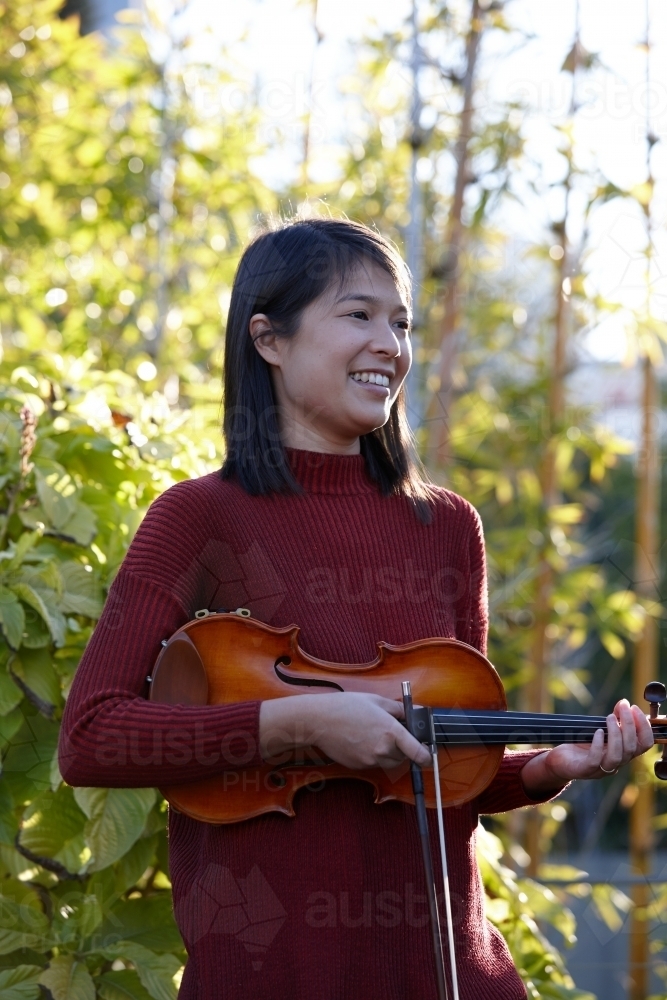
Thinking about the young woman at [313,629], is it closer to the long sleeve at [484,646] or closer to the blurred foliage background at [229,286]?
the long sleeve at [484,646]

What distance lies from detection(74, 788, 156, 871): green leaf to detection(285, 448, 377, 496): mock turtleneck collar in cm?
54

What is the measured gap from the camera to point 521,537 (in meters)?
3.38

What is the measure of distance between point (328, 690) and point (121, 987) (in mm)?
694

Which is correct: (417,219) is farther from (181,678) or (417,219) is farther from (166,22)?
(181,678)

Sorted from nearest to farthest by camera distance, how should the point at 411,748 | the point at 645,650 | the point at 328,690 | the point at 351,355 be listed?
the point at 411,748
the point at 328,690
the point at 351,355
the point at 645,650

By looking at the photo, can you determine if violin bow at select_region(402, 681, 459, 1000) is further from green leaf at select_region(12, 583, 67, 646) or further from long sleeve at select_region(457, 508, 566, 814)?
green leaf at select_region(12, 583, 67, 646)

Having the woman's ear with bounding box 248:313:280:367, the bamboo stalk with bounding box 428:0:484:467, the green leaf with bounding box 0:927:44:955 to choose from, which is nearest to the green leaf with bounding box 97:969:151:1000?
the green leaf with bounding box 0:927:44:955

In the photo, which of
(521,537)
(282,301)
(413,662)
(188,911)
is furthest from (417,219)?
(188,911)

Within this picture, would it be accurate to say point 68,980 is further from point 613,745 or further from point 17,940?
point 613,745

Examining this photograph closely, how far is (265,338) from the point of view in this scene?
164 cm

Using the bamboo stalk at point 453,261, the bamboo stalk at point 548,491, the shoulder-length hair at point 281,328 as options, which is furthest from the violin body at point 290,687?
the bamboo stalk at point 548,491

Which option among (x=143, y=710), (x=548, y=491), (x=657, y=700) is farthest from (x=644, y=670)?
(x=143, y=710)

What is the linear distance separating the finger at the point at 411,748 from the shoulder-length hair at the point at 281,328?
1.43 feet

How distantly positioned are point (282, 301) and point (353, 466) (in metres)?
0.26
